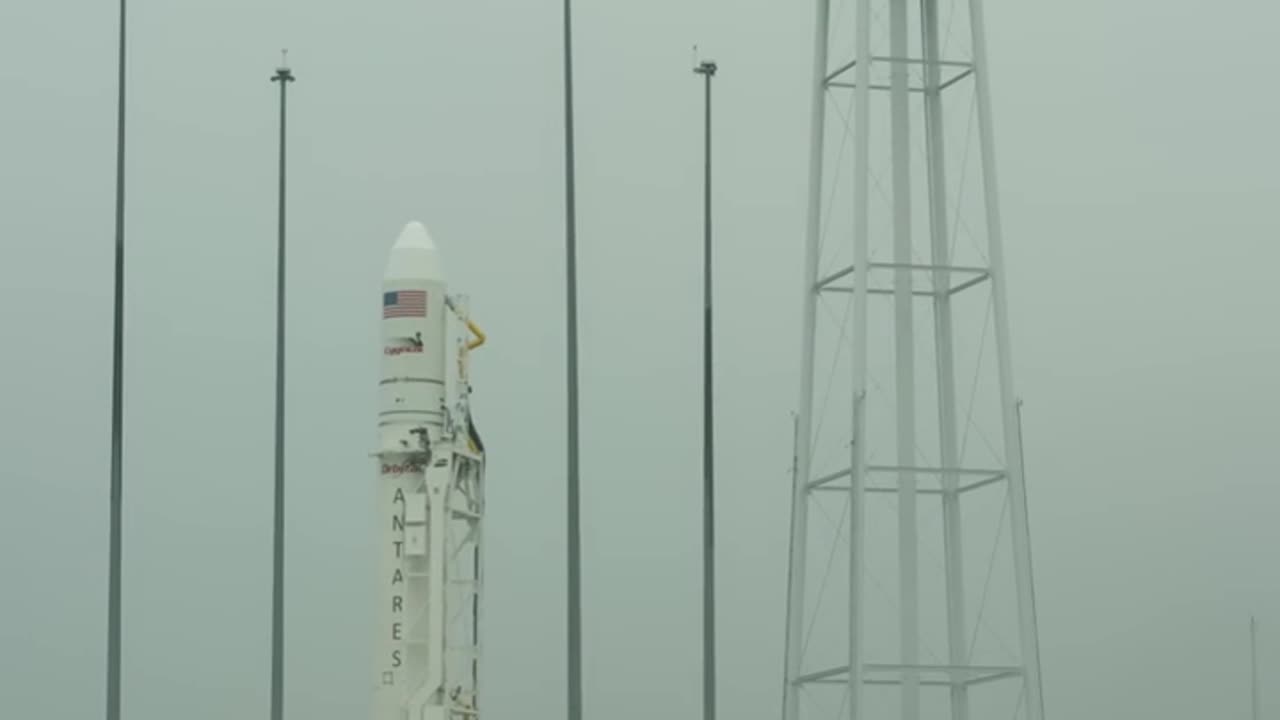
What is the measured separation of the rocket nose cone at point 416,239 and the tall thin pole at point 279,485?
8.93 m

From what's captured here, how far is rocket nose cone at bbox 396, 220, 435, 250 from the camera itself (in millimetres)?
46750

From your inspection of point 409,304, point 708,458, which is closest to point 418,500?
point 409,304

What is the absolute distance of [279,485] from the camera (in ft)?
179

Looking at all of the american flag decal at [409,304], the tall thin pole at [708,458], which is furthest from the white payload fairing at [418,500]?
the tall thin pole at [708,458]

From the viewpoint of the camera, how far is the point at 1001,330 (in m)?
51.2

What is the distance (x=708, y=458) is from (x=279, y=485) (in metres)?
7.63

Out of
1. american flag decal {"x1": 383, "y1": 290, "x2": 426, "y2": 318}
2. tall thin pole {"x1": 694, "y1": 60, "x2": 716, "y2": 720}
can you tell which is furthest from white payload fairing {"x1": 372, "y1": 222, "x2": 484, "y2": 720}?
tall thin pole {"x1": 694, "y1": 60, "x2": 716, "y2": 720}

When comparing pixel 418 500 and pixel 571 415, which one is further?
pixel 571 415

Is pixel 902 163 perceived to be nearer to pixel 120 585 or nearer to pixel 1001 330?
pixel 1001 330

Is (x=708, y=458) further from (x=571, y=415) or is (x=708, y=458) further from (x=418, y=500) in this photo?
(x=418, y=500)

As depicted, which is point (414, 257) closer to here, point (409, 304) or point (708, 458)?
point (409, 304)

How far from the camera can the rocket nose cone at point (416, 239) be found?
46.8m

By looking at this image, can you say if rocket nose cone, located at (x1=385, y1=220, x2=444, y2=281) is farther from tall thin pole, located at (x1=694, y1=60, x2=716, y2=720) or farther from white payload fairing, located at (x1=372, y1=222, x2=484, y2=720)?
tall thin pole, located at (x1=694, y1=60, x2=716, y2=720)

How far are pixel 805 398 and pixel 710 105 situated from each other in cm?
677
